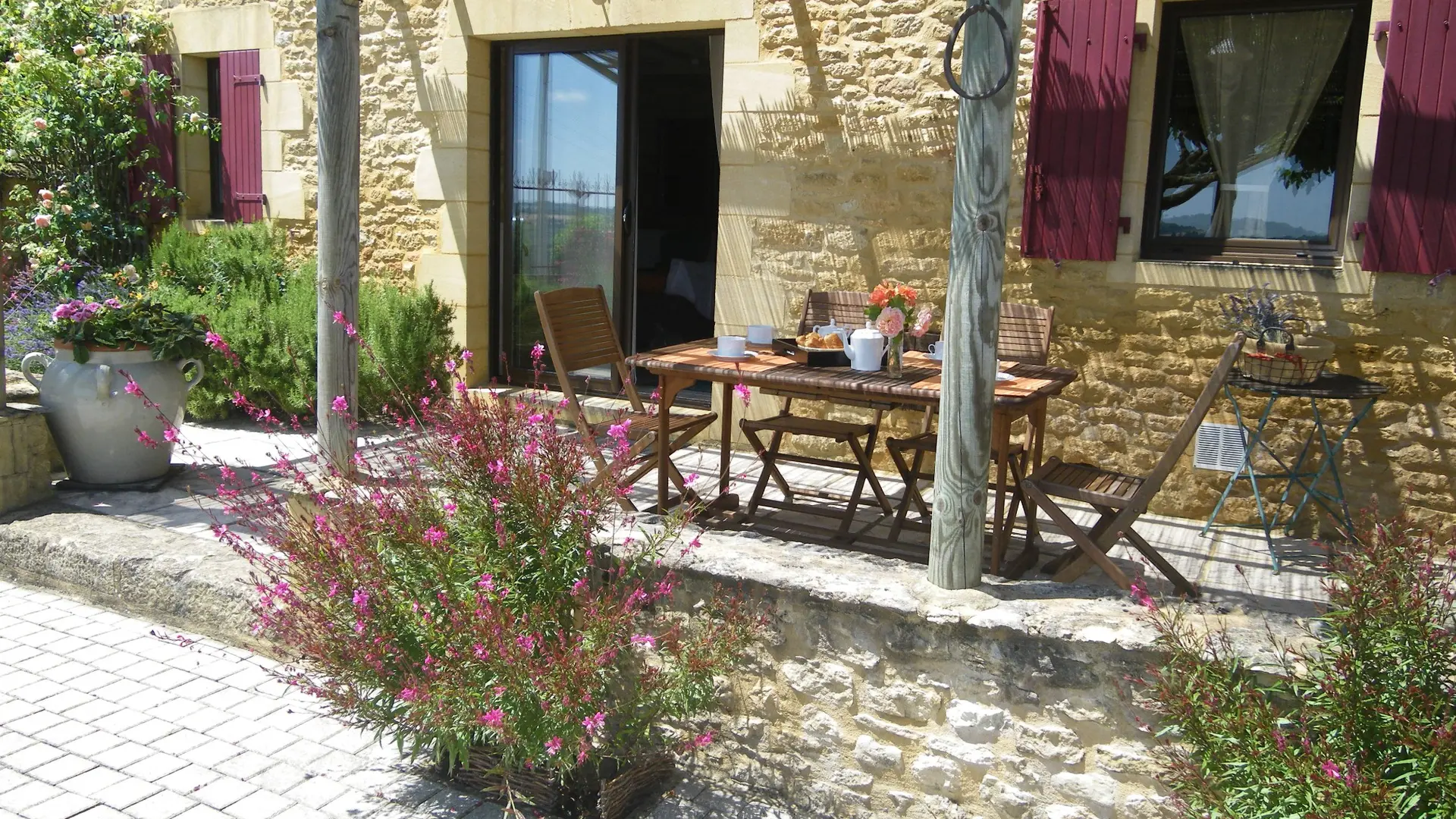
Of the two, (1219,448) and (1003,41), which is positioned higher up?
(1003,41)

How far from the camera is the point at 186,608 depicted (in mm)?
3908

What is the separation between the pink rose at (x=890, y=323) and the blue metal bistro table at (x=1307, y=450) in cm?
153

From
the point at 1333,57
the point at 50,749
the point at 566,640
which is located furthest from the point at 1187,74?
the point at 50,749

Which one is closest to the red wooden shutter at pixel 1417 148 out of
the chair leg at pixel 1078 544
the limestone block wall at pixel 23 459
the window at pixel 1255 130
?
the window at pixel 1255 130

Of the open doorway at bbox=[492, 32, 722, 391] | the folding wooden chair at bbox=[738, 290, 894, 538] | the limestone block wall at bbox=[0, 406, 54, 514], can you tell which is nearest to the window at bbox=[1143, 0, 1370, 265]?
the folding wooden chair at bbox=[738, 290, 894, 538]

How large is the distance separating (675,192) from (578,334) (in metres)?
4.23

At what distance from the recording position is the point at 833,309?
17.3 ft

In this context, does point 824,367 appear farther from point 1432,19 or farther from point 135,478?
point 135,478

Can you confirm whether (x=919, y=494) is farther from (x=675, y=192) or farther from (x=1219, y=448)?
(x=675, y=192)

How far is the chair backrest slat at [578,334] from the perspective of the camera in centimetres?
440

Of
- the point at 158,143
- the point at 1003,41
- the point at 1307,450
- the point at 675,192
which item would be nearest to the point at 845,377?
the point at 1003,41

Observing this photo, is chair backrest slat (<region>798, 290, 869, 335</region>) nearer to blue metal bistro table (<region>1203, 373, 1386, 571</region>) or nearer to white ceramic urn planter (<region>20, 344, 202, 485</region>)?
blue metal bistro table (<region>1203, 373, 1386, 571</region>)

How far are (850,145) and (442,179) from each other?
2.69 m

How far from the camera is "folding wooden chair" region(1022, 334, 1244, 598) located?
127 inches
